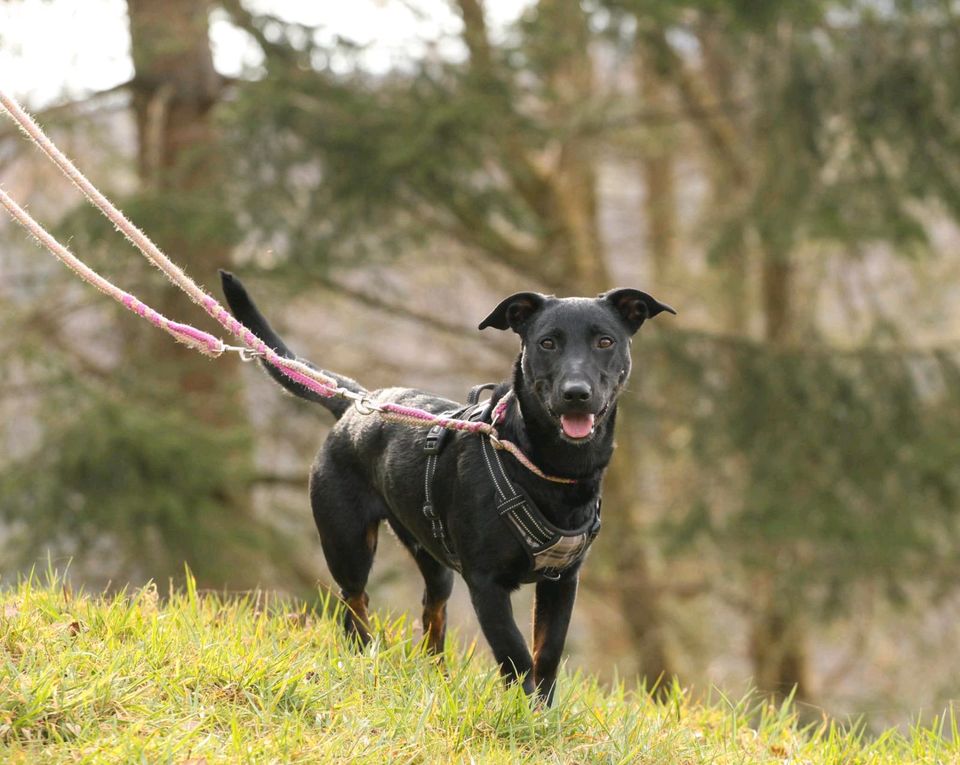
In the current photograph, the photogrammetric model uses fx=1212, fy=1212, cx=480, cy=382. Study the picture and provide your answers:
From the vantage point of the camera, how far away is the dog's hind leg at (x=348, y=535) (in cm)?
483

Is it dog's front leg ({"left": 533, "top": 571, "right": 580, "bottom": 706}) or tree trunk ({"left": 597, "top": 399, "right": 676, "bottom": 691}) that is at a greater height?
dog's front leg ({"left": 533, "top": 571, "right": 580, "bottom": 706})

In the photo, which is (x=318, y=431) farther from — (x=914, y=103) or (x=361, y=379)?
(x=914, y=103)

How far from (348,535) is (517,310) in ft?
3.79

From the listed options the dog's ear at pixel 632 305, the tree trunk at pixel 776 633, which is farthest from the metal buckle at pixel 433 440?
the tree trunk at pixel 776 633

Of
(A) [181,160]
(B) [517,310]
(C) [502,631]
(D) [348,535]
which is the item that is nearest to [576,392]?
(B) [517,310]

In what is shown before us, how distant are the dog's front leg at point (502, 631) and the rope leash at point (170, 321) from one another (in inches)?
17.4

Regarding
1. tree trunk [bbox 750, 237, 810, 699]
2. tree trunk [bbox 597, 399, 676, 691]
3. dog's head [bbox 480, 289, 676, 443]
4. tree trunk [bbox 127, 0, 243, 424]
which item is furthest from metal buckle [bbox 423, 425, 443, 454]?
tree trunk [bbox 750, 237, 810, 699]

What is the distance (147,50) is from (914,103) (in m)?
6.99

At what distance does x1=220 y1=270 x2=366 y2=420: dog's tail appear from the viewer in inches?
201

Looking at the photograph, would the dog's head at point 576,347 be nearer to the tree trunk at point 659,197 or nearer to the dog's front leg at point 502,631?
the dog's front leg at point 502,631

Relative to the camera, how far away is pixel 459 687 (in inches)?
159

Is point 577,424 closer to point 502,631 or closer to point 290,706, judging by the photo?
point 502,631

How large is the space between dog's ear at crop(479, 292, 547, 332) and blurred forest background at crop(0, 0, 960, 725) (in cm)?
573

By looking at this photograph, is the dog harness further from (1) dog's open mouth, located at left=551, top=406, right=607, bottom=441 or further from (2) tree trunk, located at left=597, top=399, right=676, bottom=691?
(2) tree trunk, located at left=597, top=399, right=676, bottom=691
